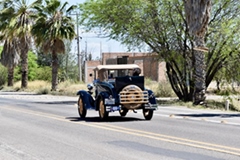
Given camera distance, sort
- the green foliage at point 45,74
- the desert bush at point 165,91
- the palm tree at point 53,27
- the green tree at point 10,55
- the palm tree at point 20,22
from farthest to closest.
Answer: the green foliage at point 45,74, the green tree at point 10,55, the palm tree at point 20,22, the palm tree at point 53,27, the desert bush at point 165,91

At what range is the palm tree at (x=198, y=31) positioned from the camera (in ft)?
93.7

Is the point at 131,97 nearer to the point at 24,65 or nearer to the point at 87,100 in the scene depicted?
the point at 87,100

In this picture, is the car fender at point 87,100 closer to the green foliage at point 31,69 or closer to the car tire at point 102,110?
the car tire at point 102,110

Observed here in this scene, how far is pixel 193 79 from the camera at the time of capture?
31953 millimetres

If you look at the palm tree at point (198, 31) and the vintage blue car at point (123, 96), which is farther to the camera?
the palm tree at point (198, 31)

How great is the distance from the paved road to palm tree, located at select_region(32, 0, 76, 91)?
1214 inches

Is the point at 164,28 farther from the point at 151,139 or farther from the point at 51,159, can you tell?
the point at 51,159

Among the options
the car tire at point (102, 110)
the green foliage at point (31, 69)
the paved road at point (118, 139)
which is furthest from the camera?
the green foliage at point (31, 69)

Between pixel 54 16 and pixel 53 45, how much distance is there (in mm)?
2818

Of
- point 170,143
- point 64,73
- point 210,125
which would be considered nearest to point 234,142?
point 170,143

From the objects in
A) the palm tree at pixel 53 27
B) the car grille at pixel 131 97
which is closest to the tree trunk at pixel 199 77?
the car grille at pixel 131 97

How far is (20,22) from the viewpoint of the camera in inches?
2254

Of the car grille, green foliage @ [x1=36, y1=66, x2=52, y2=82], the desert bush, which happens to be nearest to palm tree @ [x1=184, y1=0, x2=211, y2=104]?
the desert bush

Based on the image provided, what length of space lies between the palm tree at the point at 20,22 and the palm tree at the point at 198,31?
3017 cm
